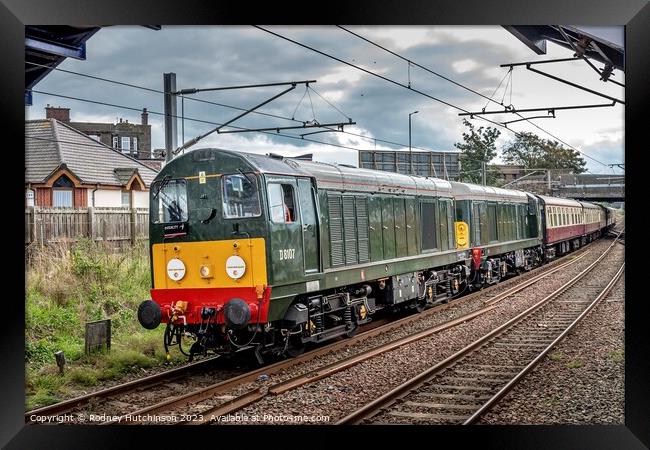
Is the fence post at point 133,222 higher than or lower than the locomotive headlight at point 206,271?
higher

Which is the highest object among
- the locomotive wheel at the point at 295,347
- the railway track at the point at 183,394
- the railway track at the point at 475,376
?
the locomotive wheel at the point at 295,347

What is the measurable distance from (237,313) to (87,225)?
4.13 metres

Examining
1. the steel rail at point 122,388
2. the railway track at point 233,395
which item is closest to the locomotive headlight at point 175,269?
the steel rail at point 122,388

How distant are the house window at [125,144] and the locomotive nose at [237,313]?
3.53 m

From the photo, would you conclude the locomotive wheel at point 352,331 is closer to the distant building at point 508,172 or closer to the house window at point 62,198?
the house window at point 62,198

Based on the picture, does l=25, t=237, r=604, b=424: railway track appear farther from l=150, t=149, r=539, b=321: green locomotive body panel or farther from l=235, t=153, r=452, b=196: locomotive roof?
l=235, t=153, r=452, b=196: locomotive roof

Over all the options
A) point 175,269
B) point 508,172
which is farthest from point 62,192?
point 508,172

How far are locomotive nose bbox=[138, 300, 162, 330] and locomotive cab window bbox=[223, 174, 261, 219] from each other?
5.00 feet

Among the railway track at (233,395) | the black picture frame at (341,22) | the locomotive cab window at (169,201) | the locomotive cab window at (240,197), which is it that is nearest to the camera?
the black picture frame at (341,22)

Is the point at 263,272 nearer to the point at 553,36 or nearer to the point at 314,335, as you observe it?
the point at 314,335

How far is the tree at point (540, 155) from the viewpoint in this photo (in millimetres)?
12539

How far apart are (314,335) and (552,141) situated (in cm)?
589

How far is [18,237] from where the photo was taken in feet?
23.2

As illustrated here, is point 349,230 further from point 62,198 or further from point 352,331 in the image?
point 62,198
